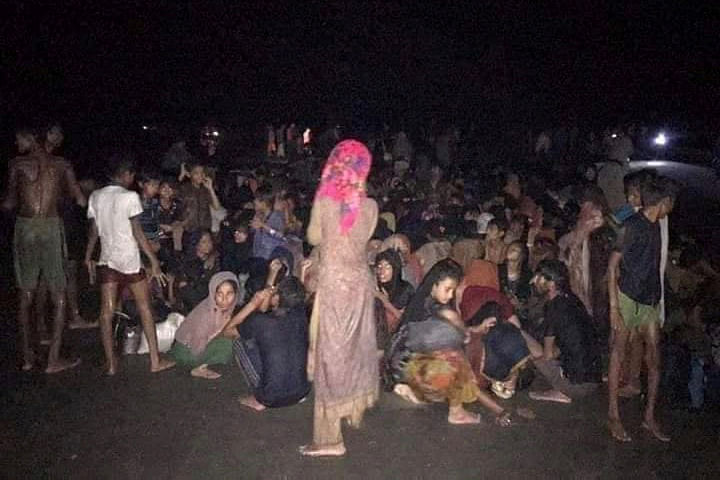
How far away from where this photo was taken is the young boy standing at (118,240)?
565 centimetres

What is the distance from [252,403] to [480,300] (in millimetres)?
1878

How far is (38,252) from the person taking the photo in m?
5.88

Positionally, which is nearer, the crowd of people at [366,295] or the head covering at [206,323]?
the crowd of people at [366,295]

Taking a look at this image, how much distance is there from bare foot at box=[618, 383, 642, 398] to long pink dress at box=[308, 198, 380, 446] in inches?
88.8

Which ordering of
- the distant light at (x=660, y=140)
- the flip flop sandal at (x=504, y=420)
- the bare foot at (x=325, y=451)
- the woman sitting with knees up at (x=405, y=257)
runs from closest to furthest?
the bare foot at (x=325, y=451)
the flip flop sandal at (x=504, y=420)
the woman sitting with knees up at (x=405, y=257)
the distant light at (x=660, y=140)

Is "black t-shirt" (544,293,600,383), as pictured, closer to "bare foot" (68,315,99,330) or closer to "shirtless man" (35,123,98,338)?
"shirtless man" (35,123,98,338)

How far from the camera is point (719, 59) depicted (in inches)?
1151

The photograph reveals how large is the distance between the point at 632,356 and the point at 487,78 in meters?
27.7

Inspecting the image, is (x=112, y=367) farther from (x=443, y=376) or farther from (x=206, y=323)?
(x=443, y=376)

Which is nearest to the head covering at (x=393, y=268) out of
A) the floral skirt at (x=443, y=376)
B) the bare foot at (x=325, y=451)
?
the floral skirt at (x=443, y=376)

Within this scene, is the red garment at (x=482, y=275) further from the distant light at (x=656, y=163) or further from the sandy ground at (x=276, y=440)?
the distant light at (x=656, y=163)

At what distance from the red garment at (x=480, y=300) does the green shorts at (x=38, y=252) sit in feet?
10.6

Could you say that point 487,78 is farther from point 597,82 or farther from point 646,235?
point 646,235

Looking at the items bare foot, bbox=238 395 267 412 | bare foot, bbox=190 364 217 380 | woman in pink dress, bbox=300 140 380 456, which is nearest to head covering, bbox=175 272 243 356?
bare foot, bbox=190 364 217 380
